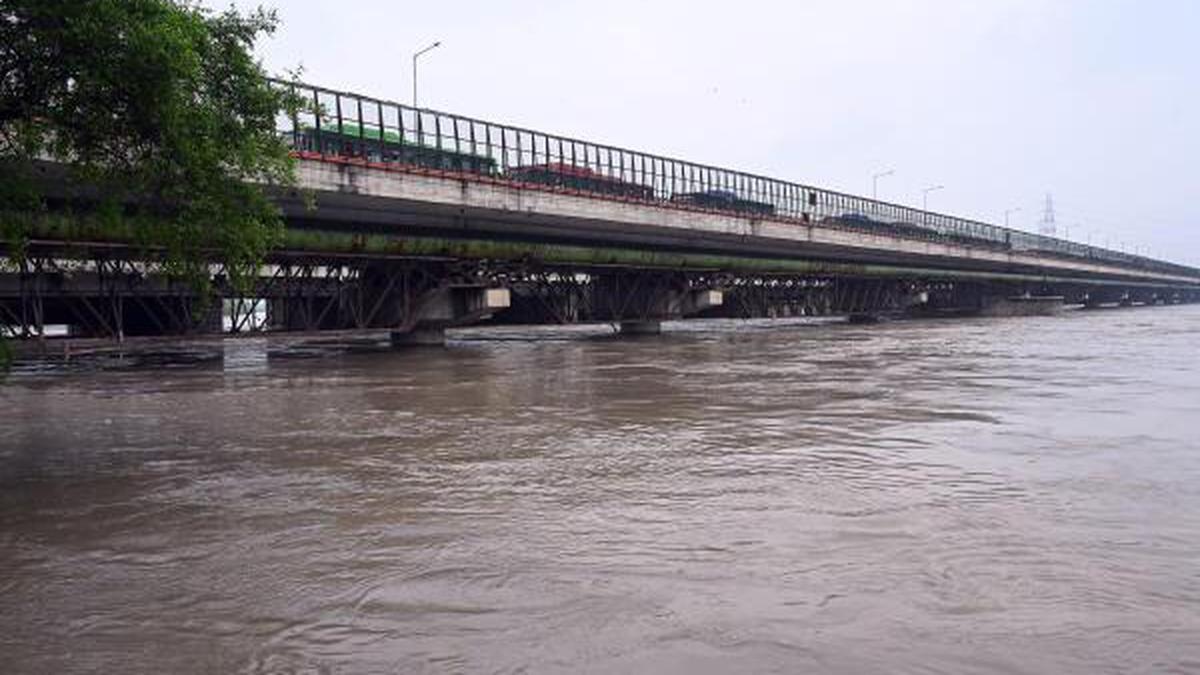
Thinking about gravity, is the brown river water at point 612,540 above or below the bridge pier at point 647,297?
below

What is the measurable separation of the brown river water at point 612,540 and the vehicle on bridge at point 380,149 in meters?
17.7

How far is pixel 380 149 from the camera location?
37719 mm

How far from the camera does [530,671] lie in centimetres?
541

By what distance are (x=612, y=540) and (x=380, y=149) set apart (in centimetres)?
3229

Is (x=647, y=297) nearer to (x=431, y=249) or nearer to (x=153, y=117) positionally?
(x=431, y=249)

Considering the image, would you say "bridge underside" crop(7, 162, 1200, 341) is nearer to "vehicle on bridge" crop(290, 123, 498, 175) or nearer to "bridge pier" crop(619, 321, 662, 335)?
"bridge pier" crop(619, 321, 662, 335)

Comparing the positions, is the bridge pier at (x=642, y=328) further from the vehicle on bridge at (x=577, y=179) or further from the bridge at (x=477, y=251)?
the vehicle on bridge at (x=577, y=179)

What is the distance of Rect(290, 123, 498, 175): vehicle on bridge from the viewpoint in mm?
34531

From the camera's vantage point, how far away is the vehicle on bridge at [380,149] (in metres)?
34.5

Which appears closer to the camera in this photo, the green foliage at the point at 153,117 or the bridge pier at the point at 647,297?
the green foliage at the point at 153,117

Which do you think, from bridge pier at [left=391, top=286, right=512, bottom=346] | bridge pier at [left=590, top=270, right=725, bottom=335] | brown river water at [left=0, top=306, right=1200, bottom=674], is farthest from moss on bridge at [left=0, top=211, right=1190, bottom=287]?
brown river water at [left=0, top=306, right=1200, bottom=674]

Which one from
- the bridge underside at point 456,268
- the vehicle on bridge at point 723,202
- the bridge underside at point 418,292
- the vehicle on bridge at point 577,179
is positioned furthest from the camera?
the vehicle on bridge at point 723,202

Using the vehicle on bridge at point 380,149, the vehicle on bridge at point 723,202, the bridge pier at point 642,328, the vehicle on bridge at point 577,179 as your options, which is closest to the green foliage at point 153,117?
the vehicle on bridge at point 380,149

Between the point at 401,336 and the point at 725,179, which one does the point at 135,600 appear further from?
the point at 725,179
